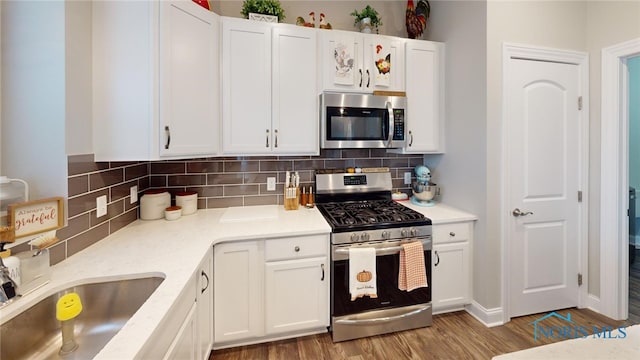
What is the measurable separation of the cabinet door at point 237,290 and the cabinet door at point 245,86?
777 mm

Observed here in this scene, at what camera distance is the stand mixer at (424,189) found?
8.21 feet

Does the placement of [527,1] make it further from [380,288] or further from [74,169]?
[74,169]

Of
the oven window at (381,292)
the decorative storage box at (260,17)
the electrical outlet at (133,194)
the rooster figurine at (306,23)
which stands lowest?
the oven window at (381,292)

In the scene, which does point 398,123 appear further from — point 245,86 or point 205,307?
point 205,307

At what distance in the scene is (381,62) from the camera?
232cm

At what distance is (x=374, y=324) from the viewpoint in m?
2.01

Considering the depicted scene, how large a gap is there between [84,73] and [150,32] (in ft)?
1.36

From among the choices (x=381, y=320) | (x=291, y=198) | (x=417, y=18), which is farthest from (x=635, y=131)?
(x=291, y=198)

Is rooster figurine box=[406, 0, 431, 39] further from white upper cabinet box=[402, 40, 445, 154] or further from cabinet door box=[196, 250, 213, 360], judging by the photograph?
cabinet door box=[196, 250, 213, 360]

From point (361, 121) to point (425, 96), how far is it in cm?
69

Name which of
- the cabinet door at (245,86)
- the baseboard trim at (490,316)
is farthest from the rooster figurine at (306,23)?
the baseboard trim at (490,316)

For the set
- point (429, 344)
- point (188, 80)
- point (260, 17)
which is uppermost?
point (260, 17)

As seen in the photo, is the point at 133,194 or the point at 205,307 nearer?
the point at 205,307

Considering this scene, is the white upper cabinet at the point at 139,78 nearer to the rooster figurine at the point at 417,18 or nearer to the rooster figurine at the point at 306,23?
the rooster figurine at the point at 306,23
